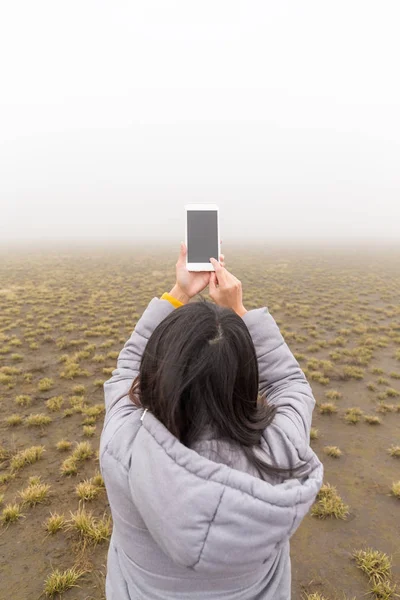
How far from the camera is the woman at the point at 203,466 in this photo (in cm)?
97

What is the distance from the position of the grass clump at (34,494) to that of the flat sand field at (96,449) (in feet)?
0.04

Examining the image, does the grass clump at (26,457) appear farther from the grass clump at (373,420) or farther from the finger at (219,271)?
the grass clump at (373,420)

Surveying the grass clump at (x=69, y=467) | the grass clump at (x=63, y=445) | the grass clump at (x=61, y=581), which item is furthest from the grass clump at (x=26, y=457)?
the grass clump at (x=61, y=581)

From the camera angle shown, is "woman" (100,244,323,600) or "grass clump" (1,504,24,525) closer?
"woman" (100,244,323,600)

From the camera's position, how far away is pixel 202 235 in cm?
263

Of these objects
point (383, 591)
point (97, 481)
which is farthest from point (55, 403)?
point (383, 591)

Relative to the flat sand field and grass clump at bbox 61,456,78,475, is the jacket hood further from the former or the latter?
grass clump at bbox 61,456,78,475

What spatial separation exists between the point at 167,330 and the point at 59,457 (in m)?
4.40

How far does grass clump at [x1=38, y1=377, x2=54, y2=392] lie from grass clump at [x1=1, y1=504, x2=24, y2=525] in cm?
308

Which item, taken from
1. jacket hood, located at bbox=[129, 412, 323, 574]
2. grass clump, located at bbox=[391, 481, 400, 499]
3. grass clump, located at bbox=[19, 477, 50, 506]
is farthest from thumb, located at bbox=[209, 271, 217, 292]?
grass clump, located at bbox=[391, 481, 400, 499]

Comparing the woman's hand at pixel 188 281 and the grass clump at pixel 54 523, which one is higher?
the woman's hand at pixel 188 281

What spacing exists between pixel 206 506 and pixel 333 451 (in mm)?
4642

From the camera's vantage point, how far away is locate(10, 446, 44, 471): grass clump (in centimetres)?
436

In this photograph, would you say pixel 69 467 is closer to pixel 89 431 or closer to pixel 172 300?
pixel 89 431
